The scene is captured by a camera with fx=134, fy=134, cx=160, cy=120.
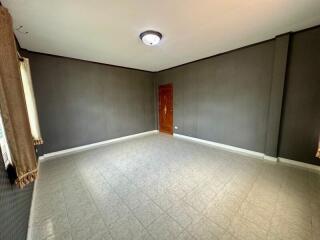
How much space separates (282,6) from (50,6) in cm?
303

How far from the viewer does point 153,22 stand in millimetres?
2070

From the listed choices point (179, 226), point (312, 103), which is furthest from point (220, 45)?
point (179, 226)

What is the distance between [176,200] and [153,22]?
266 cm

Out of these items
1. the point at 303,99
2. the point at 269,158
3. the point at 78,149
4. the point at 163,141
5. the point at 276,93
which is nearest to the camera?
the point at 303,99

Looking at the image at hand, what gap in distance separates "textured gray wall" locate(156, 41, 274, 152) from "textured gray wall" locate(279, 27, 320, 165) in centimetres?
35

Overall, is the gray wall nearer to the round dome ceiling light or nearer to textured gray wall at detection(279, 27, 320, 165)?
textured gray wall at detection(279, 27, 320, 165)

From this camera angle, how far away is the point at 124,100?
4.74 meters

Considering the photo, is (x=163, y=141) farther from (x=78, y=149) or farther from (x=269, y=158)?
(x=269, y=158)

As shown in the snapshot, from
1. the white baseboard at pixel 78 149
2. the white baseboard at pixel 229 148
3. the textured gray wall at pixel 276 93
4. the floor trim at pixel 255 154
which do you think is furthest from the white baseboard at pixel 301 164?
the white baseboard at pixel 78 149

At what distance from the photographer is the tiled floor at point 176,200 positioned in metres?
1.44

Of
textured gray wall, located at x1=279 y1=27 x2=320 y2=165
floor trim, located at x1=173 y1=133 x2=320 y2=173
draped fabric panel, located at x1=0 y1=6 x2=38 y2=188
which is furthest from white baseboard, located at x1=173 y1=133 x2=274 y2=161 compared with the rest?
draped fabric panel, located at x1=0 y1=6 x2=38 y2=188

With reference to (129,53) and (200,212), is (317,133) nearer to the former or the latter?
(200,212)

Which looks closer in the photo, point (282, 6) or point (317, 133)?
point (282, 6)

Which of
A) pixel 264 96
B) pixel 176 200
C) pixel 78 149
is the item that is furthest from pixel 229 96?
pixel 78 149
